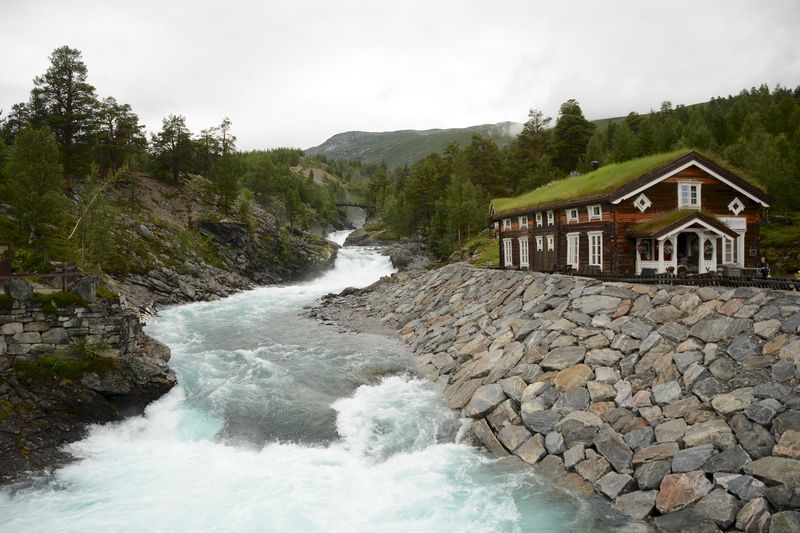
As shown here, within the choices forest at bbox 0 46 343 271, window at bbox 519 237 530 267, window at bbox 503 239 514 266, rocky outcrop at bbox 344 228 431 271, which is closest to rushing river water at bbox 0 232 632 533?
forest at bbox 0 46 343 271

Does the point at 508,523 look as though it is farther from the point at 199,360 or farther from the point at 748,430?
the point at 199,360

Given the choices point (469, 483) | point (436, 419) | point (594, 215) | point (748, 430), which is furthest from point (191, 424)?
point (594, 215)

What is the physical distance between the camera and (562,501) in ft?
42.3

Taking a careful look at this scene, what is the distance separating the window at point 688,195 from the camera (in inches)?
1053

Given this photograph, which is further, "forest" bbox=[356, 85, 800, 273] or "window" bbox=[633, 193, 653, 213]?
"forest" bbox=[356, 85, 800, 273]

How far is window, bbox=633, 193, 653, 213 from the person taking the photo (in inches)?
1045

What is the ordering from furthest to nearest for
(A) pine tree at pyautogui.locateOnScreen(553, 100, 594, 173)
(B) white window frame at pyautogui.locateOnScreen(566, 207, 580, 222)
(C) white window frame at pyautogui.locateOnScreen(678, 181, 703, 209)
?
(A) pine tree at pyautogui.locateOnScreen(553, 100, 594, 173) → (B) white window frame at pyautogui.locateOnScreen(566, 207, 580, 222) → (C) white window frame at pyautogui.locateOnScreen(678, 181, 703, 209)

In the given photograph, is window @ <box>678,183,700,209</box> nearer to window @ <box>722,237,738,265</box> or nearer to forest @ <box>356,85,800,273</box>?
window @ <box>722,237,738,265</box>

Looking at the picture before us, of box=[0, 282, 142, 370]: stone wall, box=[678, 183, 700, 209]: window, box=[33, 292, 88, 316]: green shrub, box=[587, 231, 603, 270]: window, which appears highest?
box=[678, 183, 700, 209]: window

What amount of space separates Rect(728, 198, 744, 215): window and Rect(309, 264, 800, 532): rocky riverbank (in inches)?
446

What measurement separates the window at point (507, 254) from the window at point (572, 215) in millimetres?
9838

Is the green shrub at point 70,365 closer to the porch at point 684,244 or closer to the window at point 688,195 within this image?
the porch at point 684,244

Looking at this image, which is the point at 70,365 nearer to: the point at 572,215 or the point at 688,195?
the point at 572,215

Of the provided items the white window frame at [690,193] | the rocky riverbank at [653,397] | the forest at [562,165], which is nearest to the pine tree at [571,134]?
the forest at [562,165]
